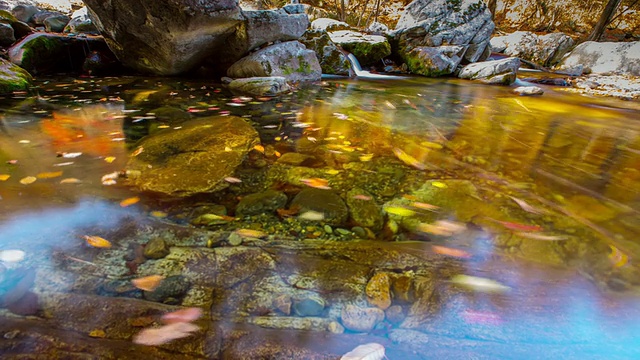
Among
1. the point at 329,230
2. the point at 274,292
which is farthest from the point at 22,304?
the point at 329,230

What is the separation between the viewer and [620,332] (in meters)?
1.38

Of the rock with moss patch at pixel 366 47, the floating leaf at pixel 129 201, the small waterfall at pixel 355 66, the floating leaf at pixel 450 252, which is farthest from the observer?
the rock with moss patch at pixel 366 47

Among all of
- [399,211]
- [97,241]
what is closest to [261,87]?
[399,211]

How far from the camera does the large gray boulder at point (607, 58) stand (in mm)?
13656

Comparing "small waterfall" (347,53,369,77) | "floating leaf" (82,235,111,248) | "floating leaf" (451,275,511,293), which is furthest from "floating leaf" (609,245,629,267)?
"small waterfall" (347,53,369,77)

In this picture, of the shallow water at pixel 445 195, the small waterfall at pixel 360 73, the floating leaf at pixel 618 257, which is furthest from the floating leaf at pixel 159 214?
the small waterfall at pixel 360 73

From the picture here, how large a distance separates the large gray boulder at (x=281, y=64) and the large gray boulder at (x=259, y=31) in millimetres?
254

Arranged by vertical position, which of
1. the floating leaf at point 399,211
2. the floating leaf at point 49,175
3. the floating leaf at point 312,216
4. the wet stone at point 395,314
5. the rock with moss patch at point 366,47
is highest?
the rock with moss patch at point 366,47

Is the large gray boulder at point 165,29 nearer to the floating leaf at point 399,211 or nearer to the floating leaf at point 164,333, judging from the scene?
the floating leaf at point 399,211

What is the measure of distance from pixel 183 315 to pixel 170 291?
21 centimetres

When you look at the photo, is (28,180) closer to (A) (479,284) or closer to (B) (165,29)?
(A) (479,284)

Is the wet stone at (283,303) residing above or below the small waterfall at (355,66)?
below

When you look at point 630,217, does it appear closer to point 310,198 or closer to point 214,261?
point 310,198

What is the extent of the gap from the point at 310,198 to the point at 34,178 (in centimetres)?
243
